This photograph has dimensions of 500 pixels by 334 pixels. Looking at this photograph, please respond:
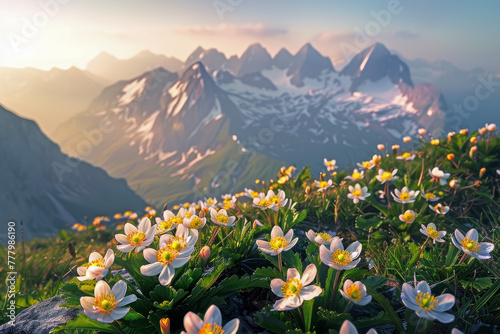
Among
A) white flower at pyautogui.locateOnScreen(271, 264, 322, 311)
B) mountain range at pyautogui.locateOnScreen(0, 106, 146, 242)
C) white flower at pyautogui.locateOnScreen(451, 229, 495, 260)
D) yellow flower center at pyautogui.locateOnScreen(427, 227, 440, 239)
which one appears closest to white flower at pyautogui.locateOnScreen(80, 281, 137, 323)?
white flower at pyautogui.locateOnScreen(271, 264, 322, 311)

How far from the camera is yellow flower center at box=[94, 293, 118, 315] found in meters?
1.67

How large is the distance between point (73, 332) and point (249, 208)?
290 cm

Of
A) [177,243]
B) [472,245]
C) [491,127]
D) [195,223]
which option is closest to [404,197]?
[472,245]

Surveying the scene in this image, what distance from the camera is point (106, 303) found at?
1.67 meters

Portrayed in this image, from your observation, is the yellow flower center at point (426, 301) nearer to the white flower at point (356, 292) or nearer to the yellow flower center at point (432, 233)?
the white flower at point (356, 292)

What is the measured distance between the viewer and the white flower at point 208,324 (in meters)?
1.42

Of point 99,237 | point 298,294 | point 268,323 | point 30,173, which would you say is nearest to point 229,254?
point 268,323

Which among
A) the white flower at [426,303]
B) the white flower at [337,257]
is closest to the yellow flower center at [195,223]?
the white flower at [337,257]

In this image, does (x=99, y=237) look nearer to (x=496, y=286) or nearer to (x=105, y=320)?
(x=105, y=320)

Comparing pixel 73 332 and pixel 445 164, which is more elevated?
pixel 445 164

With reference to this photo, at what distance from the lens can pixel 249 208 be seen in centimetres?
479

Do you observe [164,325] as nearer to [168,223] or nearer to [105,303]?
[105,303]

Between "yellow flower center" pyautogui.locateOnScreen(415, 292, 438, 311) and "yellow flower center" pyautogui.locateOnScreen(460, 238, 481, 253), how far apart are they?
75 cm

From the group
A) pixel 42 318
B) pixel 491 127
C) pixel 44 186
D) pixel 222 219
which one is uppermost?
pixel 491 127
